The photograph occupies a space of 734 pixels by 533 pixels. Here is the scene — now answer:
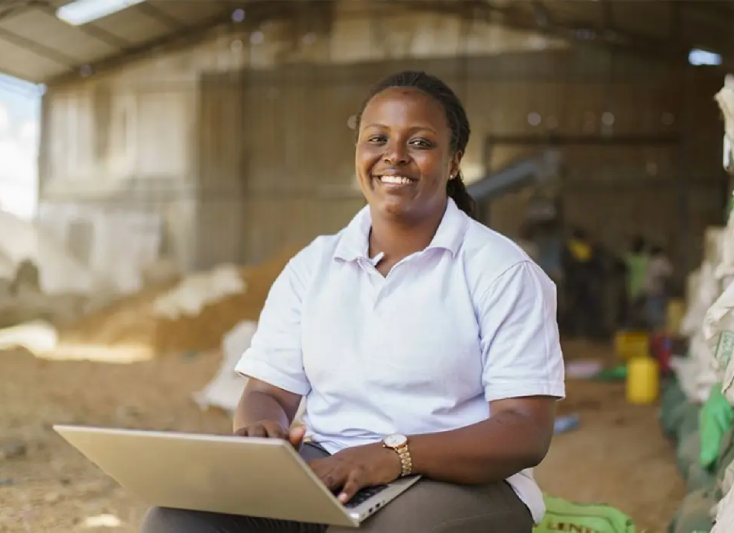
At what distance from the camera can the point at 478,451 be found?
138cm

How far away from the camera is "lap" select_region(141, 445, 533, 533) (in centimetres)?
132

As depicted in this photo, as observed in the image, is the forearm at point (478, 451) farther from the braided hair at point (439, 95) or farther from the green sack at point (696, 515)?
the green sack at point (696, 515)

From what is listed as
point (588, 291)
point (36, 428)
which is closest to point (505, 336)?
point (36, 428)

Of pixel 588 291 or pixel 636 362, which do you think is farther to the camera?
pixel 588 291

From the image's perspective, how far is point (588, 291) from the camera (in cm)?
1052

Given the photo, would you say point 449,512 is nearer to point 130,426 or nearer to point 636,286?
point 130,426

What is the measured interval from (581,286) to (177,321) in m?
4.74

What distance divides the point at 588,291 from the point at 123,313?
17.5ft

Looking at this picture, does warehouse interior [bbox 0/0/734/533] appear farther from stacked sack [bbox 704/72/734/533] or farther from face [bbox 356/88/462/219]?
face [bbox 356/88/462/219]

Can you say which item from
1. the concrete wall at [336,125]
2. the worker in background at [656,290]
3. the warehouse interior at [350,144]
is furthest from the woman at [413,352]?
the concrete wall at [336,125]

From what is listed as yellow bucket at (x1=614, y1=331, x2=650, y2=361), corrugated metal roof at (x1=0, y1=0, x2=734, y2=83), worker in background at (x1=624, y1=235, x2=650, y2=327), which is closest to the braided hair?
corrugated metal roof at (x1=0, y1=0, x2=734, y2=83)

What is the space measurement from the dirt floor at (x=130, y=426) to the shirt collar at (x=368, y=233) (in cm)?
77

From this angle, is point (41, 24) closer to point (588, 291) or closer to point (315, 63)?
point (588, 291)

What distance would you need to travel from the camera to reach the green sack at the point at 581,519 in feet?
6.27
